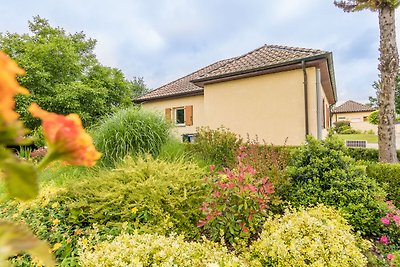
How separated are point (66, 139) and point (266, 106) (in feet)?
31.0

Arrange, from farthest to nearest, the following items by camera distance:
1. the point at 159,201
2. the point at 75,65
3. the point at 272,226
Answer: the point at 75,65
the point at 159,201
the point at 272,226

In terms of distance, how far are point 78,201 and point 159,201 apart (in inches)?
45.4

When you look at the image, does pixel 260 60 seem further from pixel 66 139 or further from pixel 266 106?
pixel 66 139

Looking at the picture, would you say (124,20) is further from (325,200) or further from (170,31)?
Result: (325,200)

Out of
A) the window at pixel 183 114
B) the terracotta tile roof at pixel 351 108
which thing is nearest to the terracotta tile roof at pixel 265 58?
the window at pixel 183 114

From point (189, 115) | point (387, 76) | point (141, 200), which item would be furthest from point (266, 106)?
point (141, 200)

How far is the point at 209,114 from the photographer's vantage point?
11.2 meters

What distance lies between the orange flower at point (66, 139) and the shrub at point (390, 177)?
6.12m

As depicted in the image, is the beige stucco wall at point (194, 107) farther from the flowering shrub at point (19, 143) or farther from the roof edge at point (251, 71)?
the flowering shrub at point (19, 143)

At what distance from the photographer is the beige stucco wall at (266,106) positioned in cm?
850

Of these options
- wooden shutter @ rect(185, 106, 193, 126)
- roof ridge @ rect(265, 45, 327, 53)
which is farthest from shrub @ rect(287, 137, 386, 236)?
wooden shutter @ rect(185, 106, 193, 126)

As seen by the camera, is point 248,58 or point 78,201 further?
point 248,58

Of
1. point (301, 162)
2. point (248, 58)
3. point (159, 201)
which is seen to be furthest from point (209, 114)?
point (159, 201)

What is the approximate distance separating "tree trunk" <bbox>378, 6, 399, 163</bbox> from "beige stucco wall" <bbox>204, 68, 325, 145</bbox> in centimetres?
194
